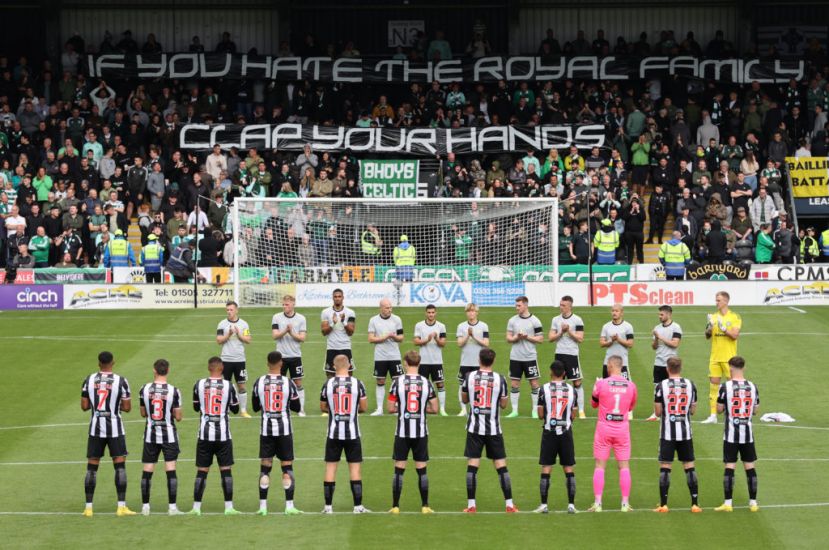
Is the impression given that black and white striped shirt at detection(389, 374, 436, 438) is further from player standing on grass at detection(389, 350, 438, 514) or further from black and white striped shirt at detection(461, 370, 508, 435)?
black and white striped shirt at detection(461, 370, 508, 435)

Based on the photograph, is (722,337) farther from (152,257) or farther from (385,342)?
(152,257)

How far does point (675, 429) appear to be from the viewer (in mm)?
17016

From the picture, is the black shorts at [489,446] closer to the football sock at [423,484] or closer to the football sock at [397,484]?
the football sock at [423,484]

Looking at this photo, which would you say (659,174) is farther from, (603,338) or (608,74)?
(603,338)

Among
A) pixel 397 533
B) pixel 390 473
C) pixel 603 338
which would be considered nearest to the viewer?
pixel 397 533

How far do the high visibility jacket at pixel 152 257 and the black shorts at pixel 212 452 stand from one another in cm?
1882

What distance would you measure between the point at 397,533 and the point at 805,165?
29186 millimetres

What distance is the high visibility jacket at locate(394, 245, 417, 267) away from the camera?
3388cm

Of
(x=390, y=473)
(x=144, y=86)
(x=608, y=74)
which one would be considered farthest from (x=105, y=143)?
(x=390, y=473)

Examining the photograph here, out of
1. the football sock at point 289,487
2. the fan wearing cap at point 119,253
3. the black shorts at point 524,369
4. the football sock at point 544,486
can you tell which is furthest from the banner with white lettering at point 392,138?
the football sock at point 289,487

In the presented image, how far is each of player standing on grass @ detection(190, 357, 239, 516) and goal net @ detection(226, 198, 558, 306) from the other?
16.5m

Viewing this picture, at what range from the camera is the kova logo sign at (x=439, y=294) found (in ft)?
111

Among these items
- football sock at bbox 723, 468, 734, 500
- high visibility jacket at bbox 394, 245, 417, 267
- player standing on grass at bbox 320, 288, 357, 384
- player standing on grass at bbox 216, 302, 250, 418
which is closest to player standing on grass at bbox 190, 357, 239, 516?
player standing on grass at bbox 216, 302, 250, 418

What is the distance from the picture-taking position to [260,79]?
148 ft
